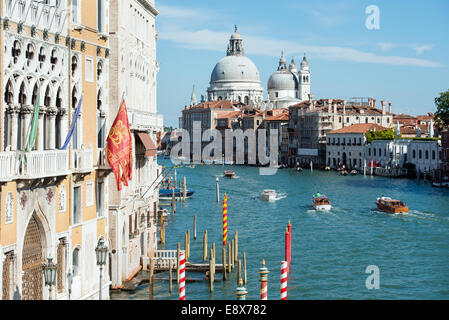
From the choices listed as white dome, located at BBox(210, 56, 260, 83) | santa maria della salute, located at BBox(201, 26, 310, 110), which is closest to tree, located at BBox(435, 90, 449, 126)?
santa maria della salute, located at BBox(201, 26, 310, 110)

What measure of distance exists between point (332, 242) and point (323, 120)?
42892 mm

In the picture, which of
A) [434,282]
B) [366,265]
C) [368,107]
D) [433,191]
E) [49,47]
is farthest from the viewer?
[368,107]

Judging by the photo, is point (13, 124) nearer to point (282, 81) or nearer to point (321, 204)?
point (321, 204)

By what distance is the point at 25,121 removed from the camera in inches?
278

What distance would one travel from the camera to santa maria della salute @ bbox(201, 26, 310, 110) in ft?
297

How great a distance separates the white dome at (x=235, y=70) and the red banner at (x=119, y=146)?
3474 inches

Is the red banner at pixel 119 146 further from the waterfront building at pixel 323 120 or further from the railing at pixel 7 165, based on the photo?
the waterfront building at pixel 323 120

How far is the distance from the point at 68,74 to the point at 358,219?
1658 centimetres

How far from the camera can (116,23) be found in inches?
385

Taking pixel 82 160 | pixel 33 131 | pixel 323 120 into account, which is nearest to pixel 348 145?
pixel 323 120

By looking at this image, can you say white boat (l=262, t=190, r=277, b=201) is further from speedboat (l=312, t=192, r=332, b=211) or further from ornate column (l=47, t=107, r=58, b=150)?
ornate column (l=47, t=107, r=58, b=150)

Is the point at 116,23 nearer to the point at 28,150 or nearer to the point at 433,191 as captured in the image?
the point at 28,150

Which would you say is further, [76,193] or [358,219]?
[358,219]

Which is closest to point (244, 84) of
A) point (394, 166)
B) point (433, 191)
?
point (394, 166)
